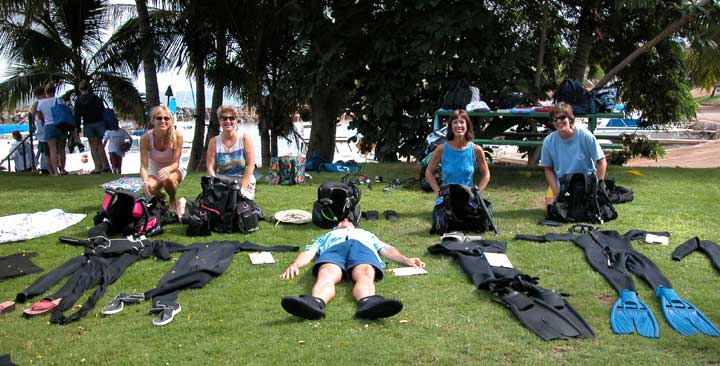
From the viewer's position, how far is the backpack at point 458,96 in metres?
10.6

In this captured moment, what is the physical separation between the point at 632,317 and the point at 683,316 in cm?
32

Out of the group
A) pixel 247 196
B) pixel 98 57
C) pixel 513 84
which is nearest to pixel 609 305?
pixel 247 196

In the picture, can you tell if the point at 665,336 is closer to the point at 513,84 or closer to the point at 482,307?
the point at 482,307

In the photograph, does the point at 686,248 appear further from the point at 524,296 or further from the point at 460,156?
the point at 460,156

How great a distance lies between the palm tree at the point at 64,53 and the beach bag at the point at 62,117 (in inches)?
214

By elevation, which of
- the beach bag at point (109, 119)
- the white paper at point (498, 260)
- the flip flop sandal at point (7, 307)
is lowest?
the flip flop sandal at point (7, 307)

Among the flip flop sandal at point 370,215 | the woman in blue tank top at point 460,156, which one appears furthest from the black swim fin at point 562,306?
the flip flop sandal at point 370,215

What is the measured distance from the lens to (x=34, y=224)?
735cm

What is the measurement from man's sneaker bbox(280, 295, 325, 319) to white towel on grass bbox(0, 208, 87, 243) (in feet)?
12.4

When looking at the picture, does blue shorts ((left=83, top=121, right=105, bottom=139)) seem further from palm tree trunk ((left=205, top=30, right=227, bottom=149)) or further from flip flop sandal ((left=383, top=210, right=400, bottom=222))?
flip flop sandal ((left=383, top=210, right=400, bottom=222))

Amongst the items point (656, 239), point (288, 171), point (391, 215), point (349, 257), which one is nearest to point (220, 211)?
point (391, 215)

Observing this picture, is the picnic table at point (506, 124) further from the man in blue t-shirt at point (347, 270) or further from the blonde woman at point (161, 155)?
the man in blue t-shirt at point (347, 270)

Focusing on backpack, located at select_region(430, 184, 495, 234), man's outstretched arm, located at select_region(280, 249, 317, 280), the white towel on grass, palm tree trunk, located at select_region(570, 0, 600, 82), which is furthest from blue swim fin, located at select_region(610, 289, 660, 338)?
palm tree trunk, located at select_region(570, 0, 600, 82)

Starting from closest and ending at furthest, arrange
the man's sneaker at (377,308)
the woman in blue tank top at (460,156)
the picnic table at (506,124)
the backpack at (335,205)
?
1. the man's sneaker at (377,308)
2. the backpack at (335,205)
3. the woman in blue tank top at (460,156)
4. the picnic table at (506,124)
